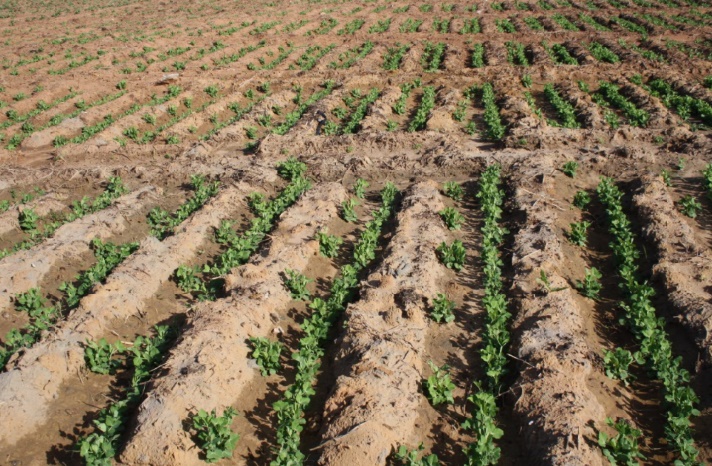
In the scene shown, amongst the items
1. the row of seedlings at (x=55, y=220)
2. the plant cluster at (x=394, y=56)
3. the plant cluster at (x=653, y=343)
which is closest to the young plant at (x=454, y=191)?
the plant cluster at (x=653, y=343)

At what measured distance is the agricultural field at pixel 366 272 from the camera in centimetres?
→ 539

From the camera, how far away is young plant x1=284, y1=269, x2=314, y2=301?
25.0 ft

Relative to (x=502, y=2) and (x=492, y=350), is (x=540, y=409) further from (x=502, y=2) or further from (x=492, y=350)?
(x=502, y=2)

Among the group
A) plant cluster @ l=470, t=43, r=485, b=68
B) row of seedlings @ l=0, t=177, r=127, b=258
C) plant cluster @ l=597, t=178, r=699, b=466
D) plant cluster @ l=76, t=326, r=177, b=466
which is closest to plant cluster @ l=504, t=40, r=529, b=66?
plant cluster @ l=470, t=43, r=485, b=68

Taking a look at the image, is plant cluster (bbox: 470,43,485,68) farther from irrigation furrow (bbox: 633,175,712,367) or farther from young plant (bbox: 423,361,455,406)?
young plant (bbox: 423,361,455,406)

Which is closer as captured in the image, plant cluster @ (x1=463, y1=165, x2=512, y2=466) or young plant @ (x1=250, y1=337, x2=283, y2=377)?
plant cluster @ (x1=463, y1=165, x2=512, y2=466)

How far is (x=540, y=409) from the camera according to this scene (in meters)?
5.29

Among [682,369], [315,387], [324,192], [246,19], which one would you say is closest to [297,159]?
[324,192]

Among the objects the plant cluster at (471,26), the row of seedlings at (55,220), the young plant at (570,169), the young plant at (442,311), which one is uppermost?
the young plant at (442,311)

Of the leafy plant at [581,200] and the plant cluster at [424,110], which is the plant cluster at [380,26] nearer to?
the plant cluster at [424,110]

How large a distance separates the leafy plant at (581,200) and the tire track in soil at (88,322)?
23.5 feet

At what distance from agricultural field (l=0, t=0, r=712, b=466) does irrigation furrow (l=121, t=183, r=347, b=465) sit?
0.10 feet

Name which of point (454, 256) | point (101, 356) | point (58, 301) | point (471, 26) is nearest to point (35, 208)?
point (58, 301)

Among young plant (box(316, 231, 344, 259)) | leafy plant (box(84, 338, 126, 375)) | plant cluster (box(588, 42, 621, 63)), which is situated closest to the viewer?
leafy plant (box(84, 338, 126, 375))
